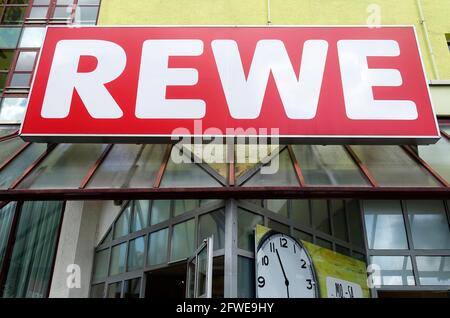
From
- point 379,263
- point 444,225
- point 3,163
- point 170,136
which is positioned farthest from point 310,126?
point 3,163

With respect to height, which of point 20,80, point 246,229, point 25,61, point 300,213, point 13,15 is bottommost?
point 246,229

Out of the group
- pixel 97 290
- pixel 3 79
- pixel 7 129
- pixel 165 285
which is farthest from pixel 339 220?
pixel 3 79

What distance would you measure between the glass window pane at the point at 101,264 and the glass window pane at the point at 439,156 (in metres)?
6.84

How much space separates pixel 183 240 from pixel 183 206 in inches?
28.2

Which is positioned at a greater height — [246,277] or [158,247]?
[158,247]

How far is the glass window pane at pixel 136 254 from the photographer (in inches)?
313

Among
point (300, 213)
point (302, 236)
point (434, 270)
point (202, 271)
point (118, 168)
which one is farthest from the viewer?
point (434, 270)

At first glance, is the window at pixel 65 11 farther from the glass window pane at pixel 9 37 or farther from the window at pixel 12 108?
the window at pixel 12 108

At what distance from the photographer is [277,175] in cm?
555

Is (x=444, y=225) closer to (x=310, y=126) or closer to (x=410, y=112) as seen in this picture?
(x=410, y=112)

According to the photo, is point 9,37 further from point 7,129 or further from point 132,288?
point 132,288

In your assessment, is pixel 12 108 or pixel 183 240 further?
pixel 12 108

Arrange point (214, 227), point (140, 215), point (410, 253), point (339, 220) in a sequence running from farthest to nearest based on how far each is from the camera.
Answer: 1. point (140, 215)
2. point (339, 220)
3. point (410, 253)
4. point (214, 227)

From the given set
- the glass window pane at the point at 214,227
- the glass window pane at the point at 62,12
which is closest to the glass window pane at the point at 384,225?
the glass window pane at the point at 214,227
